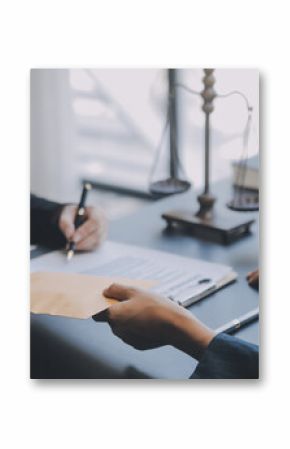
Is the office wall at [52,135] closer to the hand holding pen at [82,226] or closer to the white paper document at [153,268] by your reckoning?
the hand holding pen at [82,226]

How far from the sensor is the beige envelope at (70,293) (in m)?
1.39

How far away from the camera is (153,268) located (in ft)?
4.74

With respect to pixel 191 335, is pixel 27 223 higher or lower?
higher

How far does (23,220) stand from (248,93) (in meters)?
0.52

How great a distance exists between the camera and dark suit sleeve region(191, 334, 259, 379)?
1300 millimetres

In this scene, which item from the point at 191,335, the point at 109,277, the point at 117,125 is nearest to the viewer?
the point at 191,335

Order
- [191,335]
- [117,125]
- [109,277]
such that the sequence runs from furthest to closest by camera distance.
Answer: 1. [117,125]
2. [109,277]
3. [191,335]

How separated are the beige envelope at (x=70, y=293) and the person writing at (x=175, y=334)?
2cm

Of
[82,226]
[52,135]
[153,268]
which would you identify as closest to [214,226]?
[153,268]

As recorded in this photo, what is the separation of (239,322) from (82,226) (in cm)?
39

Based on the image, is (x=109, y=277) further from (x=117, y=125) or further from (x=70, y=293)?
(x=117, y=125)

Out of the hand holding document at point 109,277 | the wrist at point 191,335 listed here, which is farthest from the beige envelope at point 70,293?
the wrist at point 191,335
